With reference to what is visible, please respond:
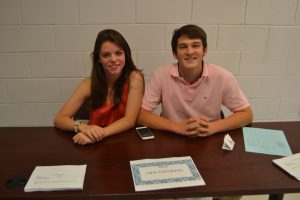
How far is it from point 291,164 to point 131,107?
0.90 meters

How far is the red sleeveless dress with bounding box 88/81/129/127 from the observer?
178cm

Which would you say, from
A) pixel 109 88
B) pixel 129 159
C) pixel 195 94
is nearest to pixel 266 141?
pixel 195 94

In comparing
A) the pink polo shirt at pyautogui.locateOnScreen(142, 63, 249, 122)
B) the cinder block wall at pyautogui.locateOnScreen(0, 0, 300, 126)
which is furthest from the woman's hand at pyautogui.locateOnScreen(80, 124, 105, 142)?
the cinder block wall at pyautogui.locateOnScreen(0, 0, 300, 126)

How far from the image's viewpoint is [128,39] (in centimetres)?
221

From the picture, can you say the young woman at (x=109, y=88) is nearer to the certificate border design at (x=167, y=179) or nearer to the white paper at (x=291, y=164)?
the certificate border design at (x=167, y=179)

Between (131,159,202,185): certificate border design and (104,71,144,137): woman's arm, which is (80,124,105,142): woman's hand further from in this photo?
(131,159,202,185): certificate border design

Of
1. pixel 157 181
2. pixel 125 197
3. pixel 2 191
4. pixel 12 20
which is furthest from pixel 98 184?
pixel 12 20

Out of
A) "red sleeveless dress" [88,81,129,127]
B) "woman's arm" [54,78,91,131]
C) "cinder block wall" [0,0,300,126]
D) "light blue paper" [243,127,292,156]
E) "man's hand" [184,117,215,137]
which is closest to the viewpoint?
"light blue paper" [243,127,292,156]

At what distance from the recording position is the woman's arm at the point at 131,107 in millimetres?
1500

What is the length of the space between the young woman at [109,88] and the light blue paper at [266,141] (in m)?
0.64

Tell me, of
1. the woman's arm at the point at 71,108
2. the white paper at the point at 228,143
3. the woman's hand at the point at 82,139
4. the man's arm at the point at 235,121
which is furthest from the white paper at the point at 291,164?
the woman's arm at the point at 71,108

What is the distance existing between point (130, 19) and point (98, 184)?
1.45m

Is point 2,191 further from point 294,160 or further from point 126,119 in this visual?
point 294,160

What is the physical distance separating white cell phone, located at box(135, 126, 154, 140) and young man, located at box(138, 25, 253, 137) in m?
0.05
